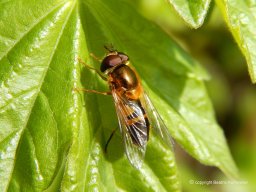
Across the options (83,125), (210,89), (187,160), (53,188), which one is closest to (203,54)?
(210,89)

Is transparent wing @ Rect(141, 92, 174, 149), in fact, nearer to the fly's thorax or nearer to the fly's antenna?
the fly's thorax

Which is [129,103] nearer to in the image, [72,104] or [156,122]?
[156,122]

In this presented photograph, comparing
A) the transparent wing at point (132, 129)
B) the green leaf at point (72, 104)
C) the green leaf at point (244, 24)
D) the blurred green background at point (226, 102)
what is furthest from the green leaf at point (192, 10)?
the blurred green background at point (226, 102)

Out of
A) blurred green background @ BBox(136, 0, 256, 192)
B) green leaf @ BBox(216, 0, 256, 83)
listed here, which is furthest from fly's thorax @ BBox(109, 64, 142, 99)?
blurred green background @ BBox(136, 0, 256, 192)

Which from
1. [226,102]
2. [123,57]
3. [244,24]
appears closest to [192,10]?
[244,24]

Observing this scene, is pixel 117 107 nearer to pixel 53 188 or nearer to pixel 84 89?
pixel 84 89

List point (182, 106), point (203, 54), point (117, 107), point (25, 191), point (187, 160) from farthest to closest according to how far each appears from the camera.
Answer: point (187, 160) → point (203, 54) → point (182, 106) → point (117, 107) → point (25, 191)
